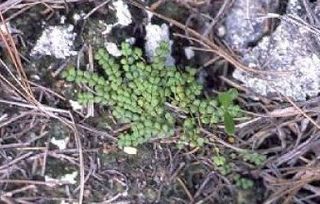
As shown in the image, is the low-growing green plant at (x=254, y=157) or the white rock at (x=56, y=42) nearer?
the white rock at (x=56, y=42)

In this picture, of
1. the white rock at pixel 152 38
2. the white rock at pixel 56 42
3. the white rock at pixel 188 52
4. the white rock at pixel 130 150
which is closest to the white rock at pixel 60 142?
the white rock at pixel 130 150

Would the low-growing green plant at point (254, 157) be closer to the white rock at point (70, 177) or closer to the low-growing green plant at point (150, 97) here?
the low-growing green plant at point (150, 97)

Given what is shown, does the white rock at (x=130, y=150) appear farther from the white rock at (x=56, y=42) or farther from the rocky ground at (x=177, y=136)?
the white rock at (x=56, y=42)

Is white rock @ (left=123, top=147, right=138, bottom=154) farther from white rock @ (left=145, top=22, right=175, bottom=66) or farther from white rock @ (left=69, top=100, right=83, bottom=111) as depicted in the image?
white rock @ (left=145, top=22, right=175, bottom=66)

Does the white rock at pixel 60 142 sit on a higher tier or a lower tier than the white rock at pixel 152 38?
lower

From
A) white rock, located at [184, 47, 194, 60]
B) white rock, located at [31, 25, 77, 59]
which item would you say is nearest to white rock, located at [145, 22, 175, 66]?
white rock, located at [184, 47, 194, 60]

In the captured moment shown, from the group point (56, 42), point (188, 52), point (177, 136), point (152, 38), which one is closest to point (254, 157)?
point (177, 136)

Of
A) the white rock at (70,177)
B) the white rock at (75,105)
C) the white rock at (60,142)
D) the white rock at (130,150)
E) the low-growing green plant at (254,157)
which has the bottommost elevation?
the white rock at (70,177)

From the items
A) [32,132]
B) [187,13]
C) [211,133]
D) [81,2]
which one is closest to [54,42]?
[81,2]
